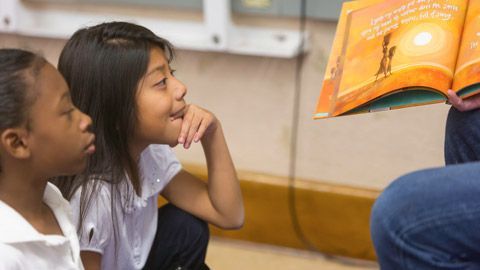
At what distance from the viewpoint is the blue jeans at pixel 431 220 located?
804 millimetres

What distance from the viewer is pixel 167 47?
112cm

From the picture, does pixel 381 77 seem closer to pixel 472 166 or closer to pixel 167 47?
pixel 472 166

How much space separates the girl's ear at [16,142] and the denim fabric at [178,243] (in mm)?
387

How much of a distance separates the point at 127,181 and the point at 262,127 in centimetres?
64

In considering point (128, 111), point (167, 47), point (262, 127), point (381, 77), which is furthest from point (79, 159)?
point (262, 127)

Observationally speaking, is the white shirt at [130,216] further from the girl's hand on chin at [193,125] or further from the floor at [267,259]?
the floor at [267,259]

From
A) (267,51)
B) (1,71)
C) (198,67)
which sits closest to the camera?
(1,71)

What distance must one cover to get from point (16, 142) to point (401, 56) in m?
0.50

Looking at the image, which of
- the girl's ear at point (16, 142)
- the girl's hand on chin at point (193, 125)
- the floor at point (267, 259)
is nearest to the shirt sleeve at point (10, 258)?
the girl's ear at point (16, 142)

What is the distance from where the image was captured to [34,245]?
867 millimetres

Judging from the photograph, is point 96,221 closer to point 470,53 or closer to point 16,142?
point 16,142

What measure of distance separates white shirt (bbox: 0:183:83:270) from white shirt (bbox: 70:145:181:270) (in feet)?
0.37

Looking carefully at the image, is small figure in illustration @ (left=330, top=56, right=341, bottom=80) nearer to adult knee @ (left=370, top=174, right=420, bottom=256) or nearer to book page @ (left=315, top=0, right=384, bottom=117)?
book page @ (left=315, top=0, right=384, bottom=117)

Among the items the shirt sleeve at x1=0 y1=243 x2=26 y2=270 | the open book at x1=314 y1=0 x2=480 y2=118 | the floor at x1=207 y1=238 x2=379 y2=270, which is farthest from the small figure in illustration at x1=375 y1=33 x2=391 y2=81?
the floor at x1=207 y1=238 x2=379 y2=270
